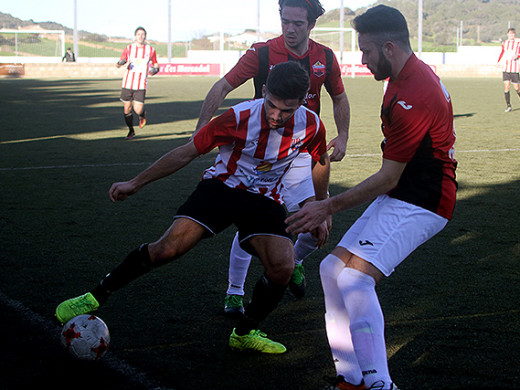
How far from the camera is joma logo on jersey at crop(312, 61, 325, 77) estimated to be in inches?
196

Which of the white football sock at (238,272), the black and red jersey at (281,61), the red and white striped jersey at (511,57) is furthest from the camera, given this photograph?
the red and white striped jersey at (511,57)

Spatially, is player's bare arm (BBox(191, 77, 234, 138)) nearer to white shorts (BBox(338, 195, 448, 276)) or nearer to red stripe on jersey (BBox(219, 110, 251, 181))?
red stripe on jersey (BBox(219, 110, 251, 181))

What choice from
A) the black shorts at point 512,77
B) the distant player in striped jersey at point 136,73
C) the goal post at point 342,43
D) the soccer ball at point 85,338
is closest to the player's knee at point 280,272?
the soccer ball at point 85,338

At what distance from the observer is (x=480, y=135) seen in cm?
1348

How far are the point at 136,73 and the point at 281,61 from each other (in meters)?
9.20

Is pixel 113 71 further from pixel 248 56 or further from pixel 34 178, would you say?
pixel 248 56

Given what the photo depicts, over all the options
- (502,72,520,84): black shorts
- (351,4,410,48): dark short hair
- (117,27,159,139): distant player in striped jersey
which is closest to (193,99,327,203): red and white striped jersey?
(351,4,410,48): dark short hair

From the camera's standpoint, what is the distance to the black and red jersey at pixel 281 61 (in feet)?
A: 16.3

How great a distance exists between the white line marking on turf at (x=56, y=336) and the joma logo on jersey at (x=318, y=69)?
8.52 ft

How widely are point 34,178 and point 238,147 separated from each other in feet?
19.3

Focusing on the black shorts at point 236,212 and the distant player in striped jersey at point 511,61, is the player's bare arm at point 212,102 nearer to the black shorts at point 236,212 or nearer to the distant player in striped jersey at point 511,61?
the black shorts at point 236,212

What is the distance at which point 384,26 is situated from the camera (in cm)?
300

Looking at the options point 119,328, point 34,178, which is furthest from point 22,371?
point 34,178

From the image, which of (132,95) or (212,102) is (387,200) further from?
(132,95)
